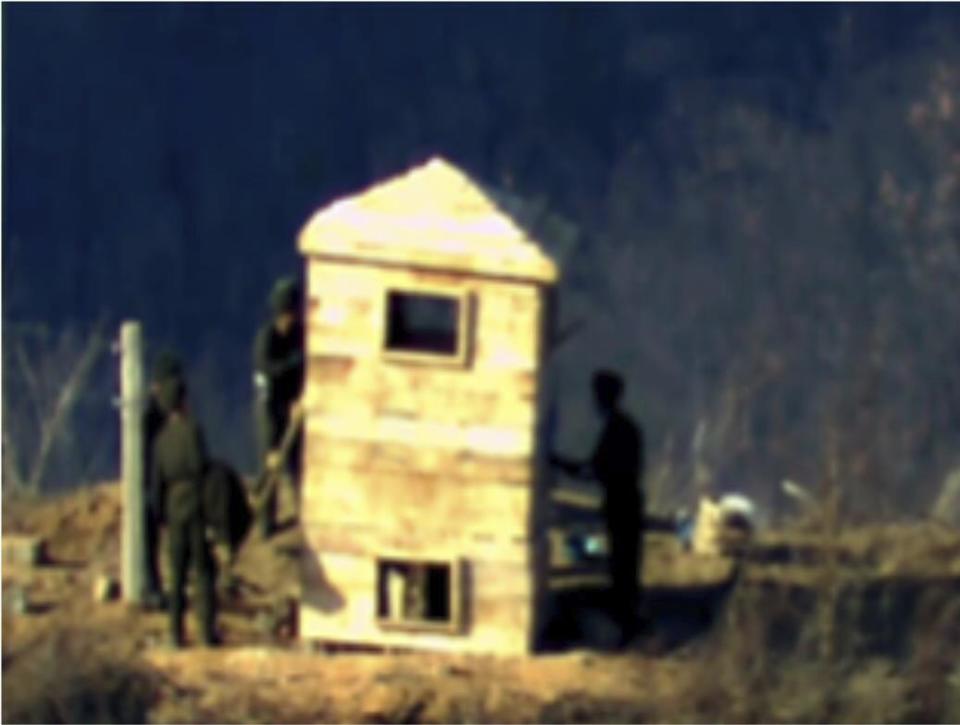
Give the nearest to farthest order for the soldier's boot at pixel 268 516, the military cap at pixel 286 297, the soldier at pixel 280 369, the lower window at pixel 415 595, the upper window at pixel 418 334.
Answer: the upper window at pixel 418 334
the lower window at pixel 415 595
the military cap at pixel 286 297
the soldier at pixel 280 369
the soldier's boot at pixel 268 516

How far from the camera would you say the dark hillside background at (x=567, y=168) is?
36531 mm

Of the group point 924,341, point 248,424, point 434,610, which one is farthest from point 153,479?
point 924,341

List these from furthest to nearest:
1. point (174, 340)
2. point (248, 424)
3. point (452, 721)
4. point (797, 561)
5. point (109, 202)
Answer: point (109, 202) → point (174, 340) → point (248, 424) → point (797, 561) → point (452, 721)

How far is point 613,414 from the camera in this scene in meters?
20.6

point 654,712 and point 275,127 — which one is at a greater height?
point 275,127

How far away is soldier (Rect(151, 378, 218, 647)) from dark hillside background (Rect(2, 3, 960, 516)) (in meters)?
12.3

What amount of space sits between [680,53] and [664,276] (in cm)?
503

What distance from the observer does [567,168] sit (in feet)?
135

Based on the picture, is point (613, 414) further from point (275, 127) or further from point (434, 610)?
point (275, 127)

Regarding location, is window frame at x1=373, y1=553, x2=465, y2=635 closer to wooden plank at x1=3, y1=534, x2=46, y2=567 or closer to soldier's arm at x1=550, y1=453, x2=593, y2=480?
soldier's arm at x1=550, y1=453, x2=593, y2=480

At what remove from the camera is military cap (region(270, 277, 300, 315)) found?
20.9 metres

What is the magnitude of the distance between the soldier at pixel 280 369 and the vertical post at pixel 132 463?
0.63 meters

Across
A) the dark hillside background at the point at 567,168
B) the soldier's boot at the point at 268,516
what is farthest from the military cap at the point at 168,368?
the dark hillside background at the point at 567,168

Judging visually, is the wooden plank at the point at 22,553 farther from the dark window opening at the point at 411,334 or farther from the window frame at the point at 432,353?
the window frame at the point at 432,353
